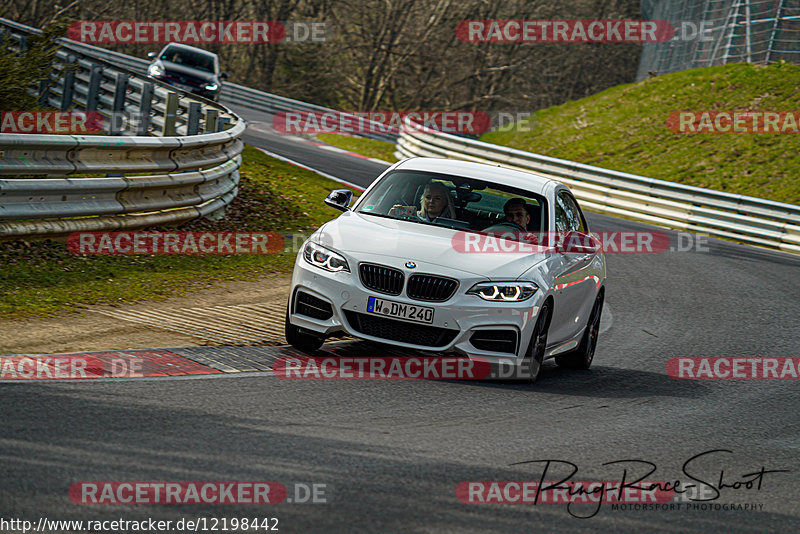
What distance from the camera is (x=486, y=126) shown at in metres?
55.8

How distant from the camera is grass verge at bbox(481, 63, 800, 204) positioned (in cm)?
2892

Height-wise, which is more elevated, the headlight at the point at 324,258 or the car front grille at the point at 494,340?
the headlight at the point at 324,258

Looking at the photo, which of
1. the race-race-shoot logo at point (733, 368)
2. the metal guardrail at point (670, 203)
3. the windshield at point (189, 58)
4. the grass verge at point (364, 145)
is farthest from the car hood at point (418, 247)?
the grass verge at point (364, 145)

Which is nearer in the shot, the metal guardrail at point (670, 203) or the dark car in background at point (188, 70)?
the metal guardrail at point (670, 203)

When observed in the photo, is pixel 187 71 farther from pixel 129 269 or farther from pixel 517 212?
pixel 517 212

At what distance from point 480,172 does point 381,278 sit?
2.01m

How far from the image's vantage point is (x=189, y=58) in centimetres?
2911

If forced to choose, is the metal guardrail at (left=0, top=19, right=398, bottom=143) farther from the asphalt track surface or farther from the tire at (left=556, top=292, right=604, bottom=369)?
the asphalt track surface

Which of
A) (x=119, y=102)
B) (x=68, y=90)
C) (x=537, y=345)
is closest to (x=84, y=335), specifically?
(x=537, y=345)

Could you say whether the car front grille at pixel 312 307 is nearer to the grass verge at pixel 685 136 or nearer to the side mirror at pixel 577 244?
the side mirror at pixel 577 244

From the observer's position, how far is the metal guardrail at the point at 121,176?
9.73 meters

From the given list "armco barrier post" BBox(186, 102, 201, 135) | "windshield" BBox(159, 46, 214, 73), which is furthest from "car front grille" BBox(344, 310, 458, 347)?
"windshield" BBox(159, 46, 214, 73)

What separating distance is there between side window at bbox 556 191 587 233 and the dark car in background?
19.9 m

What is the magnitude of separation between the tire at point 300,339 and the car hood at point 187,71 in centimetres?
2166
